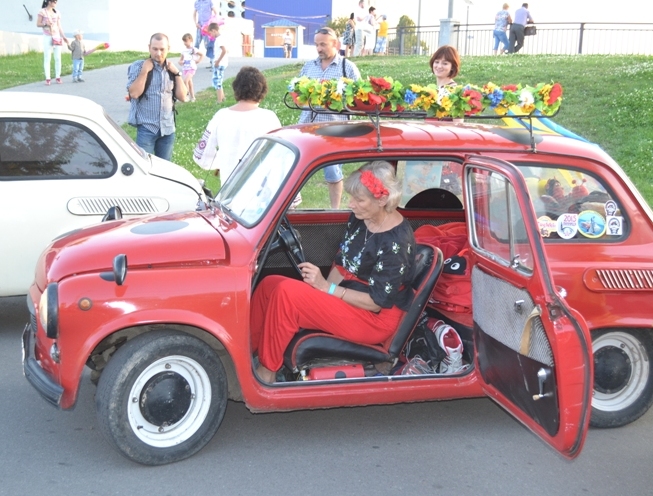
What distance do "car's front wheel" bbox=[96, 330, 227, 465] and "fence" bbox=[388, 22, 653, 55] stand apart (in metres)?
24.2

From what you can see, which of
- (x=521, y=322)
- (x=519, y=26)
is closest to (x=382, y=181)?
(x=521, y=322)

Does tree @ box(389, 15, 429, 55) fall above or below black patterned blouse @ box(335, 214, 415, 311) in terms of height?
above

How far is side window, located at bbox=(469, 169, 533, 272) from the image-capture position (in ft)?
12.9

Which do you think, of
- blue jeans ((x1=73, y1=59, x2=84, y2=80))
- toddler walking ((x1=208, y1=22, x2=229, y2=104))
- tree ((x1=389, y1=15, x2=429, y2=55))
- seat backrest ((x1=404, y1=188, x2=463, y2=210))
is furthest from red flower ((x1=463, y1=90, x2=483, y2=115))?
tree ((x1=389, y1=15, x2=429, y2=55))

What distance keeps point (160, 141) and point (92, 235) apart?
441 cm

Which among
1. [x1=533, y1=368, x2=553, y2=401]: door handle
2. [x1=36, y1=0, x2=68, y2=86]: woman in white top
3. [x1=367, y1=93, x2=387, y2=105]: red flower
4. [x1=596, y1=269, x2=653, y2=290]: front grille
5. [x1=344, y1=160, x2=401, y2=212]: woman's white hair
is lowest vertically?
[x1=533, y1=368, x2=553, y2=401]: door handle

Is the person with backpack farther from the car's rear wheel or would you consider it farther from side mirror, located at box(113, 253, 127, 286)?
the car's rear wheel

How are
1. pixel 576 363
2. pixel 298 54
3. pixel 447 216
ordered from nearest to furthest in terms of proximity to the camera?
pixel 576 363
pixel 447 216
pixel 298 54

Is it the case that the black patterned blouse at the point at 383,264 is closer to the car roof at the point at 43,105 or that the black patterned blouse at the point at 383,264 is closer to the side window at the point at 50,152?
the side window at the point at 50,152

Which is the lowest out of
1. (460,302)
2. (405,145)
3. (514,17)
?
(460,302)

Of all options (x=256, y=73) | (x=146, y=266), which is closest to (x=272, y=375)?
(x=146, y=266)

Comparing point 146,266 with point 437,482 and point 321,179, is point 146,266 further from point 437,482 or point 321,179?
point 321,179

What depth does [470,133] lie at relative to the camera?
183 inches

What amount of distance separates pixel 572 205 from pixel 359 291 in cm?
129
